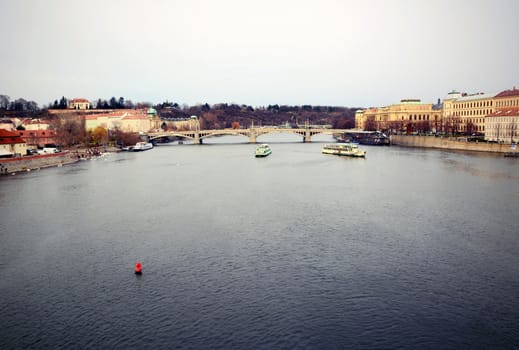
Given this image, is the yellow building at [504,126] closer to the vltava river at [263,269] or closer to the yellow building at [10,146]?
the vltava river at [263,269]

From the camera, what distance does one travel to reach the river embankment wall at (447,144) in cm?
3022

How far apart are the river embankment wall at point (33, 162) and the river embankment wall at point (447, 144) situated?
85.2ft

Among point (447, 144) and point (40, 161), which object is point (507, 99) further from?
point (40, 161)

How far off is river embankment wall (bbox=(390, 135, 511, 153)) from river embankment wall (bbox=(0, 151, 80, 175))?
26.0 meters

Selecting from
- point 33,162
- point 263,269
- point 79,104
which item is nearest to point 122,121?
point 79,104

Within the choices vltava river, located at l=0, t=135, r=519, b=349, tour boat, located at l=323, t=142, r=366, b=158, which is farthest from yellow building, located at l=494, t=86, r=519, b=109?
vltava river, located at l=0, t=135, r=519, b=349

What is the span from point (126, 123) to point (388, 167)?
39.0 m

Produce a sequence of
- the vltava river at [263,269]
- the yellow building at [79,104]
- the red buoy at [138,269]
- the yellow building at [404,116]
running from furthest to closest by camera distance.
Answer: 1. the yellow building at [79,104]
2. the yellow building at [404,116]
3. the red buoy at [138,269]
4. the vltava river at [263,269]

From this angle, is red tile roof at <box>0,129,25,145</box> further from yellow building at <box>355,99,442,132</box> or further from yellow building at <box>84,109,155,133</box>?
yellow building at <box>355,99,442,132</box>

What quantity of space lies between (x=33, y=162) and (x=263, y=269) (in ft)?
68.8

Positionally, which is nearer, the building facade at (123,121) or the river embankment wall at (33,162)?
the river embankment wall at (33,162)

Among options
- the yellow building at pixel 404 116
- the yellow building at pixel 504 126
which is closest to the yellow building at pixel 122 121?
the yellow building at pixel 404 116

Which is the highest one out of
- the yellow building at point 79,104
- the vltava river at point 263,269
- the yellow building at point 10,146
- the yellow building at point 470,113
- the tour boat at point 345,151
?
the yellow building at point 79,104

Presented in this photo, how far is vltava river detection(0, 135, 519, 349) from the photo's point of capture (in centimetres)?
646
